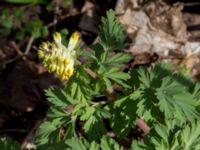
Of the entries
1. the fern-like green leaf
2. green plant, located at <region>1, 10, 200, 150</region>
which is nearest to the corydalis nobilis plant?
green plant, located at <region>1, 10, 200, 150</region>

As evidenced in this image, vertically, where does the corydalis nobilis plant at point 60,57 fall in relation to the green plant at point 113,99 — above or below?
above

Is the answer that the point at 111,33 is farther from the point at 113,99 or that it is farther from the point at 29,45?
the point at 29,45

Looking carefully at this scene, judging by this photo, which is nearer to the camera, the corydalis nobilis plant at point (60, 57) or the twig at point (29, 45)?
the corydalis nobilis plant at point (60, 57)

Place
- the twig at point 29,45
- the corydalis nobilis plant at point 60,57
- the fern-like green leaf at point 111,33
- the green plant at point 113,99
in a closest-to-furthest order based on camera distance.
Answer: the corydalis nobilis plant at point 60,57 < the green plant at point 113,99 < the fern-like green leaf at point 111,33 < the twig at point 29,45

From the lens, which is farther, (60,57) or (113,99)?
(113,99)

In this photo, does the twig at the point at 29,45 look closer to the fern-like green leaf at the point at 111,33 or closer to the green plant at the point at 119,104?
the green plant at the point at 119,104

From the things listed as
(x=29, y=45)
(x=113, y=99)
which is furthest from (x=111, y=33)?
(x=29, y=45)

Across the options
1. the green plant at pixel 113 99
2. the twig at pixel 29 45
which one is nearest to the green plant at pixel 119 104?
the green plant at pixel 113 99

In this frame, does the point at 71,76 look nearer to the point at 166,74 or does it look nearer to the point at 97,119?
the point at 97,119

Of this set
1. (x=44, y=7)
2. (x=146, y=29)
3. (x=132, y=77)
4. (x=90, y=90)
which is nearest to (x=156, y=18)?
(x=146, y=29)

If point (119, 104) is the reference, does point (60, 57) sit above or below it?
above

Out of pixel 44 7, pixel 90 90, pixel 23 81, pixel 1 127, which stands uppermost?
pixel 44 7
